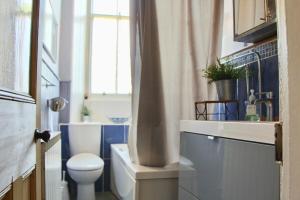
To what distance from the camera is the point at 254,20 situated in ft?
5.37

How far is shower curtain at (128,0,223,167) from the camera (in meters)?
1.85

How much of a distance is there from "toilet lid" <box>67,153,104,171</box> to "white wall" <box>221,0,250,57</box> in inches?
62.4

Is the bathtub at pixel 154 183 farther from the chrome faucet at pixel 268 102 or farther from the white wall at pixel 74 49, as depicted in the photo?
the white wall at pixel 74 49

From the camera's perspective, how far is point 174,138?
6.25 ft

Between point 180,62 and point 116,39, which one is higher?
point 116,39

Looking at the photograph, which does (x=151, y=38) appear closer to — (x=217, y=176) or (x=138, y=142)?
(x=138, y=142)

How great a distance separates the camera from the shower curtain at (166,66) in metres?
1.85

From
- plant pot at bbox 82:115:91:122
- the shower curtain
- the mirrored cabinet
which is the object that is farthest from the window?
the mirrored cabinet

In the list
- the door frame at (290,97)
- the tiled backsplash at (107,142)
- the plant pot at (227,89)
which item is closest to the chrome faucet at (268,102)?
the plant pot at (227,89)

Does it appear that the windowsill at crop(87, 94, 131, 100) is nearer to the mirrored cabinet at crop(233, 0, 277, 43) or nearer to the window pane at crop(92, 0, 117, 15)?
the window pane at crop(92, 0, 117, 15)

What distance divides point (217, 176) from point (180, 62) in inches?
37.7

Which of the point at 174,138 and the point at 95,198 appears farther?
the point at 95,198

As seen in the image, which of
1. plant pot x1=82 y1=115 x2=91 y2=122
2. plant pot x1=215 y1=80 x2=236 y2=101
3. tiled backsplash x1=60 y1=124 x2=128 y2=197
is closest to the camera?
plant pot x1=215 y1=80 x2=236 y2=101

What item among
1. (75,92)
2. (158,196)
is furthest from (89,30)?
(158,196)
